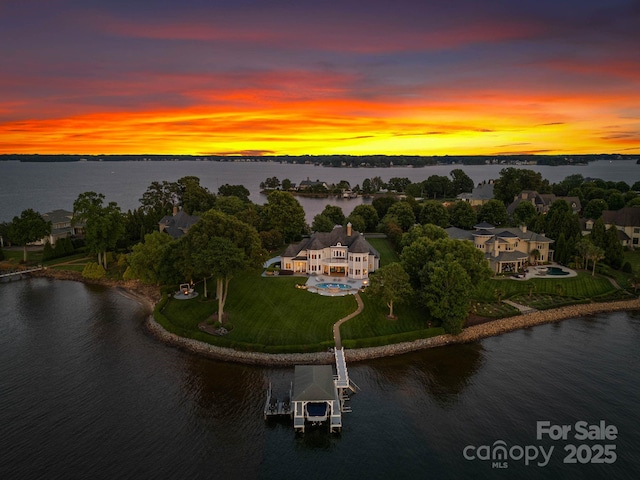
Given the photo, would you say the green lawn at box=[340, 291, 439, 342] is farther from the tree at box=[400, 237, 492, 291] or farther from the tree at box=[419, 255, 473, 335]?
the tree at box=[400, 237, 492, 291]

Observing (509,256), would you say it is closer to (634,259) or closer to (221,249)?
(634,259)

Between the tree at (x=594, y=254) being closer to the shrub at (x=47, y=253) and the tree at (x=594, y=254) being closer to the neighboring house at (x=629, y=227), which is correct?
the neighboring house at (x=629, y=227)

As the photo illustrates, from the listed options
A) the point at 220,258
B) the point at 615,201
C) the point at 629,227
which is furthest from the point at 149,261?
the point at 615,201

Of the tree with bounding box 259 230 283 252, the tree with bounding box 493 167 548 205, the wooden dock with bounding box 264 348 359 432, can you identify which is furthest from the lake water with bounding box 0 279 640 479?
the tree with bounding box 493 167 548 205

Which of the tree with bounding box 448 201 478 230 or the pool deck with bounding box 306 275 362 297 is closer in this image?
the pool deck with bounding box 306 275 362 297

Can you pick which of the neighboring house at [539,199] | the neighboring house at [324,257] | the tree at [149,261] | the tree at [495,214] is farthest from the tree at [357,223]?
the tree at [149,261]

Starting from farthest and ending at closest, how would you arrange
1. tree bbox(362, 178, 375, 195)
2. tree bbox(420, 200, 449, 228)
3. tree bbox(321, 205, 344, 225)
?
tree bbox(362, 178, 375, 195)
tree bbox(321, 205, 344, 225)
tree bbox(420, 200, 449, 228)
